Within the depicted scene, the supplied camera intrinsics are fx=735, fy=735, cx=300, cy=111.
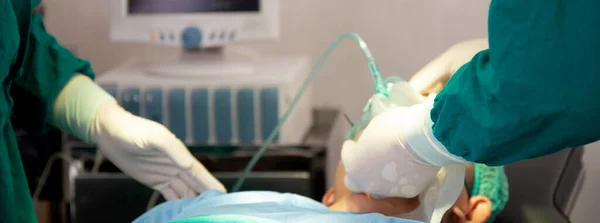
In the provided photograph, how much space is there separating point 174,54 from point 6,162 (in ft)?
5.13

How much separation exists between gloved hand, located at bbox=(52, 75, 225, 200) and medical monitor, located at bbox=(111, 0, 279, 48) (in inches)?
29.5

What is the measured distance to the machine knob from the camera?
6.75 ft

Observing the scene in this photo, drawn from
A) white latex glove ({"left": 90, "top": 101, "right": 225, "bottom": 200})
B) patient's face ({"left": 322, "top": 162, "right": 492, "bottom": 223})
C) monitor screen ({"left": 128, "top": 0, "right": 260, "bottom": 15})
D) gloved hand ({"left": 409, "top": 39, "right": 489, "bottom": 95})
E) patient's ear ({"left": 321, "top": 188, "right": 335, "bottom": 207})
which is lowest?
patient's ear ({"left": 321, "top": 188, "right": 335, "bottom": 207})

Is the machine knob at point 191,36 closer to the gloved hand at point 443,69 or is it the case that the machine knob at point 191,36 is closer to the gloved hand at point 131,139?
the gloved hand at point 131,139

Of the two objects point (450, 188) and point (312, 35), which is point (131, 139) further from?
point (312, 35)

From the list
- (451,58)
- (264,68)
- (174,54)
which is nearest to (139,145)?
(451,58)

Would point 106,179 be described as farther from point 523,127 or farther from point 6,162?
point 523,127

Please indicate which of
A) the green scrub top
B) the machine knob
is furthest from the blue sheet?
the machine knob

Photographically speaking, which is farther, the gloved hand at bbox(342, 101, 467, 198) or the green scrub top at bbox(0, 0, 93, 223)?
the green scrub top at bbox(0, 0, 93, 223)

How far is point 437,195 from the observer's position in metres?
1.08

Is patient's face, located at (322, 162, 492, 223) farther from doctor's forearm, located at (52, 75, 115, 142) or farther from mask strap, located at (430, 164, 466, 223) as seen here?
doctor's forearm, located at (52, 75, 115, 142)

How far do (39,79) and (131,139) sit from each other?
0.20 m

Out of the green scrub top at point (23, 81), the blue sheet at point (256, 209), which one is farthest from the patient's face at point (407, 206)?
the green scrub top at point (23, 81)

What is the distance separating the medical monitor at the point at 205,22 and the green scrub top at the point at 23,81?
719 mm
